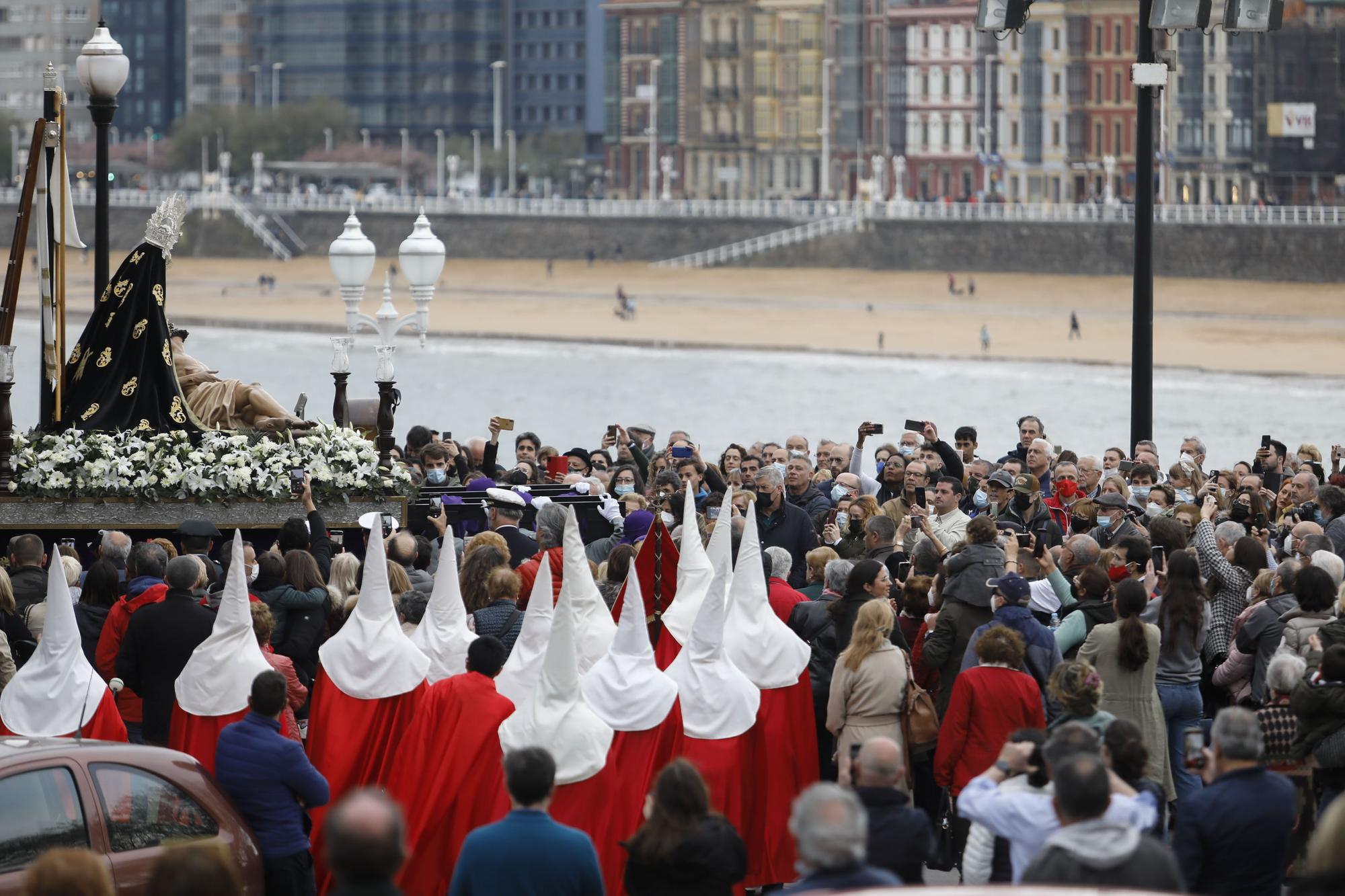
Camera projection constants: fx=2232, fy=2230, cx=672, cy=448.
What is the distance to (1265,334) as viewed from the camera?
2562 inches

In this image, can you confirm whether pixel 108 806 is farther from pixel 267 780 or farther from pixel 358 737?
pixel 358 737

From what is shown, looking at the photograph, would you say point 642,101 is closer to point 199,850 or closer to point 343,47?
point 343,47

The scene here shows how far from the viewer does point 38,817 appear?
6926mm

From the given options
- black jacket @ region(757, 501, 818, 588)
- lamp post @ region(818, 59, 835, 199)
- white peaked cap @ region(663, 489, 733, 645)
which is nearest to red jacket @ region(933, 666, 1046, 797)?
white peaked cap @ region(663, 489, 733, 645)

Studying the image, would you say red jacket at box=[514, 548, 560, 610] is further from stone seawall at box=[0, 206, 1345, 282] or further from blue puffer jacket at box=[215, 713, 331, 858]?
stone seawall at box=[0, 206, 1345, 282]

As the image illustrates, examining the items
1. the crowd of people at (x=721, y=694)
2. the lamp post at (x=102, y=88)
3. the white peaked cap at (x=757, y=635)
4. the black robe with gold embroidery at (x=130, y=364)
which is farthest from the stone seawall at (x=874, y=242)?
the white peaked cap at (x=757, y=635)

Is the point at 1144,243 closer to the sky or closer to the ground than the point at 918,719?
closer to the sky

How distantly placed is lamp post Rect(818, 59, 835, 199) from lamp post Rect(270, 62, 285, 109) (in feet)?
121

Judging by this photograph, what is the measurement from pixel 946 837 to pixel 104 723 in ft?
11.2

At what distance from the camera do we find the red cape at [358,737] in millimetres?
8734

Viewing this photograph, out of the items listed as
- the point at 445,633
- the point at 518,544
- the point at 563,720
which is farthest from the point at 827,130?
the point at 563,720

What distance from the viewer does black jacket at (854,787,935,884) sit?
21.3 ft

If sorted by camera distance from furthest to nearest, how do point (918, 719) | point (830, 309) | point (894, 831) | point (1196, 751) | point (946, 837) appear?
point (830, 309) < point (946, 837) < point (918, 719) < point (1196, 751) < point (894, 831)

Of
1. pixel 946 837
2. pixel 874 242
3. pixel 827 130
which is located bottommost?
pixel 946 837
